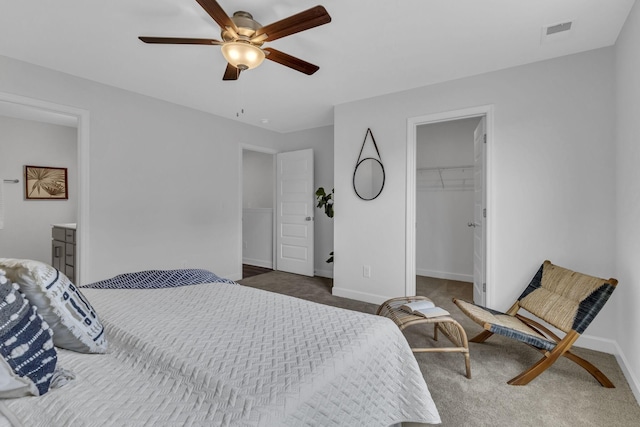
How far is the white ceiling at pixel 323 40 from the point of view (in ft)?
6.62

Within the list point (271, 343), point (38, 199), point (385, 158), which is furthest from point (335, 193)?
point (38, 199)

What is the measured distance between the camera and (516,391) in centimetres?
195

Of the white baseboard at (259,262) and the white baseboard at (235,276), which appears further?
the white baseboard at (259,262)

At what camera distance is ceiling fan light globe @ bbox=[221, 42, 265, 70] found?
1938mm

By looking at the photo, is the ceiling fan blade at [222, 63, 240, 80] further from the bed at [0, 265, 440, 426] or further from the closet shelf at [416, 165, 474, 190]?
the closet shelf at [416, 165, 474, 190]

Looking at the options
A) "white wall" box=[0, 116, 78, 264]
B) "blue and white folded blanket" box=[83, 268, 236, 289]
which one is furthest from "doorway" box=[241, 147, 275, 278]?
"blue and white folded blanket" box=[83, 268, 236, 289]

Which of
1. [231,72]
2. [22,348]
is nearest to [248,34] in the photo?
[231,72]

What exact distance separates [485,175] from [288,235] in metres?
3.14

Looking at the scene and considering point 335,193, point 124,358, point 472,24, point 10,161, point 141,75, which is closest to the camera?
point 124,358

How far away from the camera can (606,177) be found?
251 cm

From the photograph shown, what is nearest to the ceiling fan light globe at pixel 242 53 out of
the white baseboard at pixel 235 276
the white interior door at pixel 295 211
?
the white interior door at pixel 295 211

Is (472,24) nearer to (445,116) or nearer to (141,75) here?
(445,116)

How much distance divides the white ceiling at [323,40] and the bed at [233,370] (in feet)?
5.97

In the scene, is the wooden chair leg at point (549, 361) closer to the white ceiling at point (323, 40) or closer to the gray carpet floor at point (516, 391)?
the gray carpet floor at point (516, 391)
